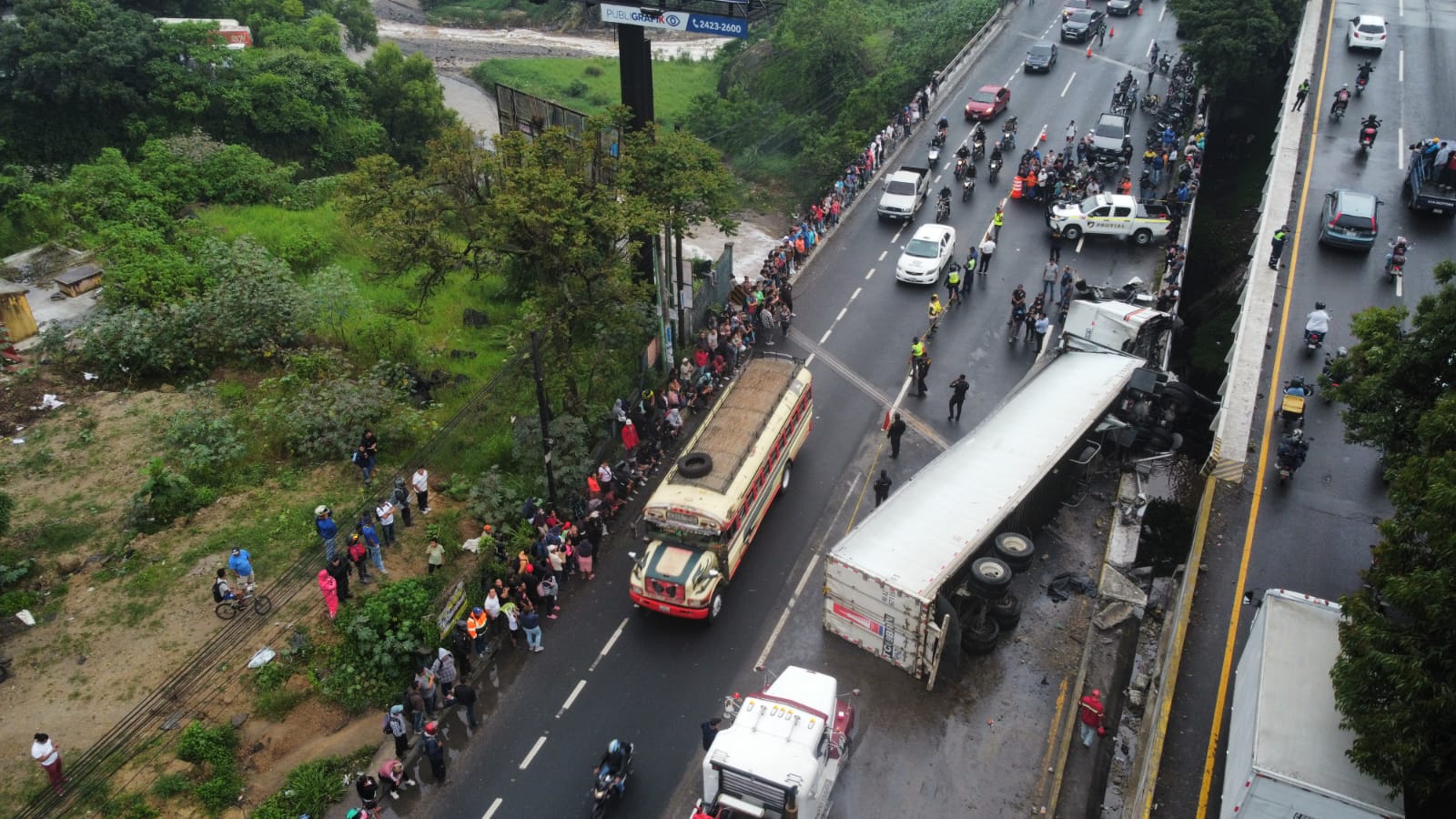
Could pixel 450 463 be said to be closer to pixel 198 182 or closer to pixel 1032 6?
pixel 198 182

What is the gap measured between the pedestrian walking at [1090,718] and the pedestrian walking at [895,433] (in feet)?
30.2

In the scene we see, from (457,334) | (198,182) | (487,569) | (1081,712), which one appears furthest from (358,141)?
(1081,712)

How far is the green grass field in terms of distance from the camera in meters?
75.9

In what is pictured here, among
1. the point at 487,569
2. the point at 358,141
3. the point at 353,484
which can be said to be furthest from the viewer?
the point at 358,141

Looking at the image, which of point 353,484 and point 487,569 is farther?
point 353,484

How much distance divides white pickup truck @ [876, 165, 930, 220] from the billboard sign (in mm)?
13587

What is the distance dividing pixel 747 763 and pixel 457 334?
21.9 metres

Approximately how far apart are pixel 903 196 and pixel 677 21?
597 inches

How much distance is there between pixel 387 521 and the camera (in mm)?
22594

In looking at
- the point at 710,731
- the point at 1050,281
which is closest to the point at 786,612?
the point at 710,731

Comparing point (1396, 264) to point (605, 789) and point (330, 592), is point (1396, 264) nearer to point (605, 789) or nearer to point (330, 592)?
point (605, 789)

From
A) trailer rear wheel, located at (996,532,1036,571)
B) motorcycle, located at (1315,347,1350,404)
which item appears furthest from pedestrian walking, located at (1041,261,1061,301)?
trailer rear wheel, located at (996,532,1036,571)

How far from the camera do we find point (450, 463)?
26.5 metres

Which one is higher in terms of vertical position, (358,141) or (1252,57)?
(1252,57)
